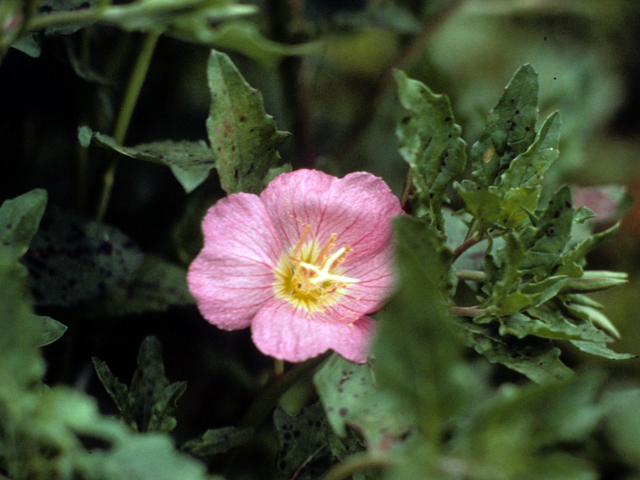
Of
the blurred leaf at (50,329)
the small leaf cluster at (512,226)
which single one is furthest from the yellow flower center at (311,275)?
the blurred leaf at (50,329)

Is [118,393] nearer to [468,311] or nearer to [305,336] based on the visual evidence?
[305,336]

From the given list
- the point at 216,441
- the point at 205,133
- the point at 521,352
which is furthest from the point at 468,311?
the point at 205,133

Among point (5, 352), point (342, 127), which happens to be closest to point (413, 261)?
point (5, 352)

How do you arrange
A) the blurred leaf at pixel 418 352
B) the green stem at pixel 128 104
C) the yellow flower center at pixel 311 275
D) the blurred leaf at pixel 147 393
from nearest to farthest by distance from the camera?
the blurred leaf at pixel 418 352 → the blurred leaf at pixel 147 393 → the yellow flower center at pixel 311 275 → the green stem at pixel 128 104

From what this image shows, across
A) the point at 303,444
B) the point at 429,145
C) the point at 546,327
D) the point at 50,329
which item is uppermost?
the point at 429,145

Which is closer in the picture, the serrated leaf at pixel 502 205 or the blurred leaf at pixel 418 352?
the blurred leaf at pixel 418 352

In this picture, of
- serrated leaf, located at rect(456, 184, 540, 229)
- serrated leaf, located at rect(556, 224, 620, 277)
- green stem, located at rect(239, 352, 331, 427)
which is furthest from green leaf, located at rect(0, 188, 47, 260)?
serrated leaf, located at rect(556, 224, 620, 277)

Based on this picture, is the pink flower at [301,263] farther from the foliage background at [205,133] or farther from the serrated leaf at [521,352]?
the foliage background at [205,133]
